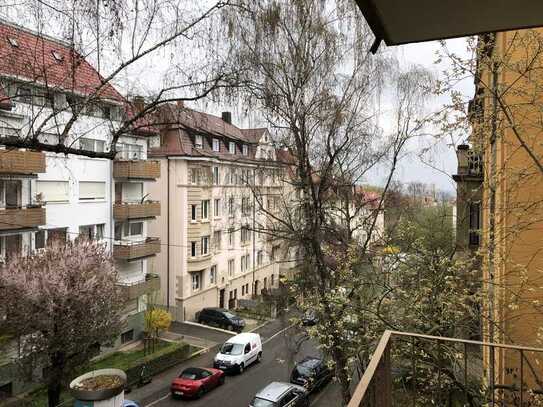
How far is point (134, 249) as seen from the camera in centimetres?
1894

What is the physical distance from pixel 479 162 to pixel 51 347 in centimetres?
1172

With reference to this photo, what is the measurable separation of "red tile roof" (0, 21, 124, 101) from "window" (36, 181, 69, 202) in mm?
13420

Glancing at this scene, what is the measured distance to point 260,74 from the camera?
24.0 feet

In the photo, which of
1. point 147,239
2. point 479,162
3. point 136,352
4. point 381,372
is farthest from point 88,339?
point 381,372

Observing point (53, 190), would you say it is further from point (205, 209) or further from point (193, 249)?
point (205, 209)

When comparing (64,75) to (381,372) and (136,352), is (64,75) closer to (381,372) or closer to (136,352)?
(381,372)

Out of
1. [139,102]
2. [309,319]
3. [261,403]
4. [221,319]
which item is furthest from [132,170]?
[139,102]

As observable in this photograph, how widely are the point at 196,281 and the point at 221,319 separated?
261 cm

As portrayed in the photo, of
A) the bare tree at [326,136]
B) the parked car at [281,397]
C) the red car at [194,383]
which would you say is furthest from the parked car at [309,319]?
the red car at [194,383]

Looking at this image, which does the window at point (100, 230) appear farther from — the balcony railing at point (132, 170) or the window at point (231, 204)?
the window at point (231, 204)

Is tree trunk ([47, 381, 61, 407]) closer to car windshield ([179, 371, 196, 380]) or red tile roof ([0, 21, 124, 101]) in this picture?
car windshield ([179, 371, 196, 380])

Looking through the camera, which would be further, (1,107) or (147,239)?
(147,239)

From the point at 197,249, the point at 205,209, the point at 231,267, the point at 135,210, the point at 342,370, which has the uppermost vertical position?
the point at 135,210

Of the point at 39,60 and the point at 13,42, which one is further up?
the point at 13,42
